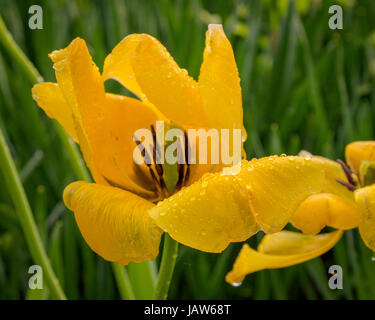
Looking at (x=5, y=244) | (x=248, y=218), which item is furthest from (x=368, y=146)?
(x=5, y=244)

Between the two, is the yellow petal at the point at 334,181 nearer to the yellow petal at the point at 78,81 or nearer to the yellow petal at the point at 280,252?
the yellow petal at the point at 280,252

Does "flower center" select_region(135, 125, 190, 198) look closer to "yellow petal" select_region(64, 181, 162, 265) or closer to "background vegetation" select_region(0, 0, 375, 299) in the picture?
"yellow petal" select_region(64, 181, 162, 265)

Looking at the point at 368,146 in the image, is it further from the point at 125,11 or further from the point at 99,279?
the point at 125,11

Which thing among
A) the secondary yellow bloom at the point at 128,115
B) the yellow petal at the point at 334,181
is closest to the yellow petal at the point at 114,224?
the secondary yellow bloom at the point at 128,115

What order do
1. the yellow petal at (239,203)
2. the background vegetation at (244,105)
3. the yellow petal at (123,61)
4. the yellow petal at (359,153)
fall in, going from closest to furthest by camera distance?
the yellow petal at (239,203) → the yellow petal at (123,61) → the yellow petal at (359,153) → the background vegetation at (244,105)

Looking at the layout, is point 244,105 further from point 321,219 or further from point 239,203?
point 239,203

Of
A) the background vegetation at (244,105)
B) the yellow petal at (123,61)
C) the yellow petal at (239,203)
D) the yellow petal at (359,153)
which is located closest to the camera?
the yellow petal at (239,203)

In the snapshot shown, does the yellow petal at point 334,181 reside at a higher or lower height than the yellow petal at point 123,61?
lower
